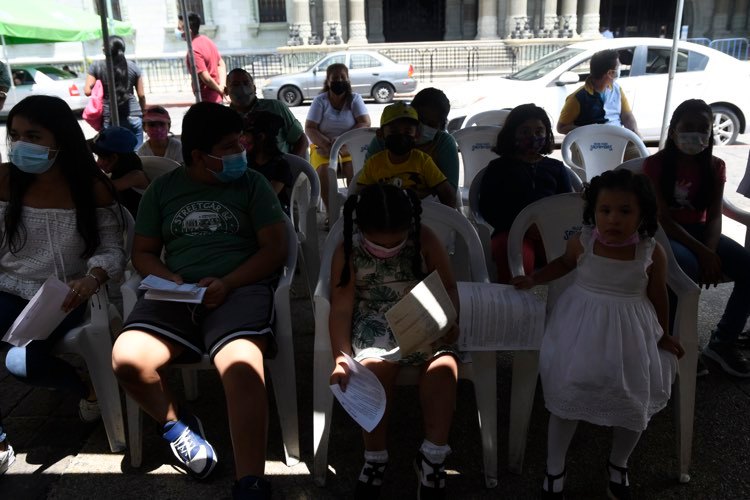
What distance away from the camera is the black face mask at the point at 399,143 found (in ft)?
12.1

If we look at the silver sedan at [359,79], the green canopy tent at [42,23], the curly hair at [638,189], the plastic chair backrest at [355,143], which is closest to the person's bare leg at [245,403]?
the curly hair at [638,189]

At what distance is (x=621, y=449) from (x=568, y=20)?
2545cm

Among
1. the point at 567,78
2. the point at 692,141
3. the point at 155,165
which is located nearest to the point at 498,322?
the point at 692,141

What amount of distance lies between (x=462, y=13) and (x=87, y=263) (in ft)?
86.7

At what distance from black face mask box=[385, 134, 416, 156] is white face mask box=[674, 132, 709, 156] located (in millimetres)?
1420

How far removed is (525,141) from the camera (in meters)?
3.44

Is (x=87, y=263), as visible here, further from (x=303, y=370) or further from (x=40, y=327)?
(x=303, y=370)

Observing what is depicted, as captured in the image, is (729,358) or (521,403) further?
(729,358)

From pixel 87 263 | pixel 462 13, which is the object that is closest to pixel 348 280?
pixel 87 263

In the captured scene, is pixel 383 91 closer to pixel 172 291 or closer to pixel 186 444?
pixel 172 291

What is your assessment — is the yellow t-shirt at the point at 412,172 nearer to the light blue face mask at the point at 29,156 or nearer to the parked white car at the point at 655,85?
the light blue face mask at the point at 29,156

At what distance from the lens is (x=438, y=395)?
2.37 m

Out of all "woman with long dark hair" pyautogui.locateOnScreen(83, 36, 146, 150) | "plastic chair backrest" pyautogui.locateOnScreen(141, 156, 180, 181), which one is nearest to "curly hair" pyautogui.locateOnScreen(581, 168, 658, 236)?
"plastic chair backrest" pyautogui.locateOnScreen(141, 156, 180, 181)

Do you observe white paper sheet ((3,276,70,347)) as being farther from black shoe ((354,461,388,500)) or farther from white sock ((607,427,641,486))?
white sock ((607,427,641,486))
